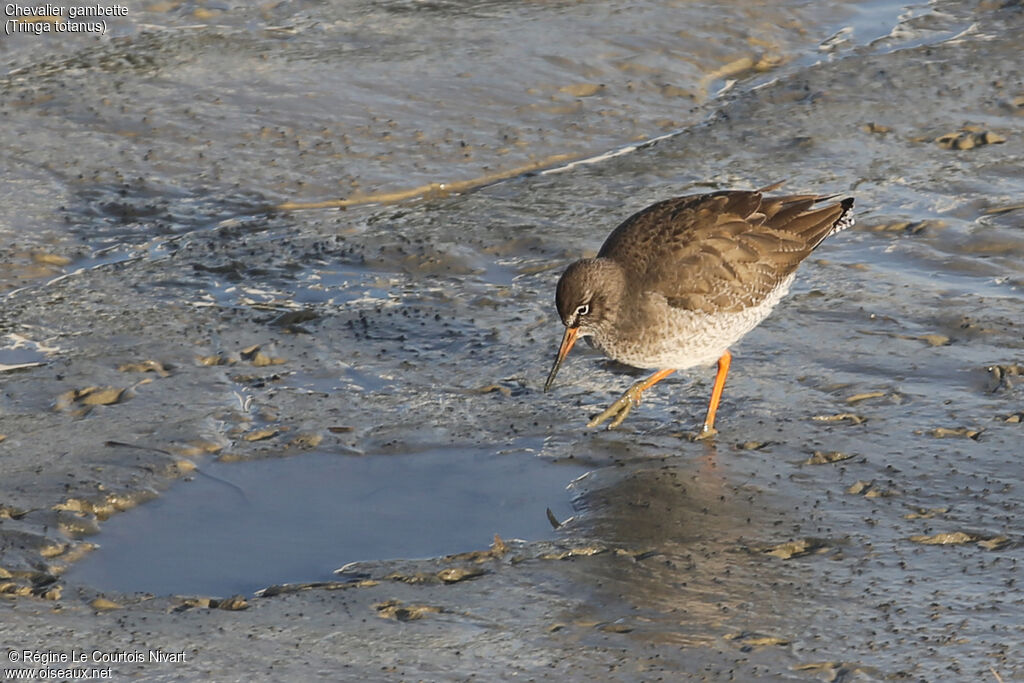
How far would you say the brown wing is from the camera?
709 cm

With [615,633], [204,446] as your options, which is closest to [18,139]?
[204,446]

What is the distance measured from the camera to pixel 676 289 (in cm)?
708

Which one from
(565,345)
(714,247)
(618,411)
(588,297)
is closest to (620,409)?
(618,411)

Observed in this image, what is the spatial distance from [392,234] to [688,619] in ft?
14.4

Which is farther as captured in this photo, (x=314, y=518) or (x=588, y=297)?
(x=588, y=297)

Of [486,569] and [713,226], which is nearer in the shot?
[486,569]

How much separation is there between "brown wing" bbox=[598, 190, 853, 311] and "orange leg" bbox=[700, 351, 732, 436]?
12.1 inches

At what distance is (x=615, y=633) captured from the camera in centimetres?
529

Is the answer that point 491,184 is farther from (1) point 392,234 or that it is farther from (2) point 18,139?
(2) point 18,139

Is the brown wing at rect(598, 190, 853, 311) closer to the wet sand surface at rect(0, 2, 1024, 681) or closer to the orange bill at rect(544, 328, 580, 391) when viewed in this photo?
the orange bill at rect(544, 328, 580, 391)

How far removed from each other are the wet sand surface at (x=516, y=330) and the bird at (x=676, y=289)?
33 centimetres

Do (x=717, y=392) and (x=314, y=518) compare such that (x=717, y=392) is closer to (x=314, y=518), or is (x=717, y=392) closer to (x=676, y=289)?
(x=676, y=289)

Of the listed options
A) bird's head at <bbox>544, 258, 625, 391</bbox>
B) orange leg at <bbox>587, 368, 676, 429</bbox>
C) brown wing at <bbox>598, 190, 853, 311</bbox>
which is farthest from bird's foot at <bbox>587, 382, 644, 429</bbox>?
brown wing at <bbox>598, 190, 853, 311</bbox>

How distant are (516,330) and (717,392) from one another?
4.58 feet
